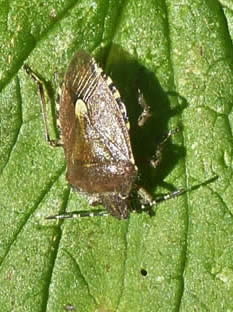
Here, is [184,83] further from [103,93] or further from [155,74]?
[103,93]

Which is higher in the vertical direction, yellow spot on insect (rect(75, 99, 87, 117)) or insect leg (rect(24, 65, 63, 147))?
yellow spot on insect (rect(75, 99, 87, 117))

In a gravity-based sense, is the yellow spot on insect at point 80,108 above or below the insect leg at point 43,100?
above

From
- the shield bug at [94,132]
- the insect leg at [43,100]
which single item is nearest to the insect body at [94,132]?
the shield bug at [94,132]

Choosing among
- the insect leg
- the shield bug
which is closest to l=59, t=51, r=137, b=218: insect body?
the shield bug

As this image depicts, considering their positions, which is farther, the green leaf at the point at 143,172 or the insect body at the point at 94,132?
the green leaf at the point at 143,172

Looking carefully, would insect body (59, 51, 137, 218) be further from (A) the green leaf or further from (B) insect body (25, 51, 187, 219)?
(A) the green leaf

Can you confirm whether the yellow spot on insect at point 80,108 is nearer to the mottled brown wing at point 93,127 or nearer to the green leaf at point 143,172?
the mottled brown wing at point 93,127

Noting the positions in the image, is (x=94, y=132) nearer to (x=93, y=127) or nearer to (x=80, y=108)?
(x=93, y=127)

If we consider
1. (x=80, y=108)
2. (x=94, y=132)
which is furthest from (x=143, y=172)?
(x=80, y=108)
